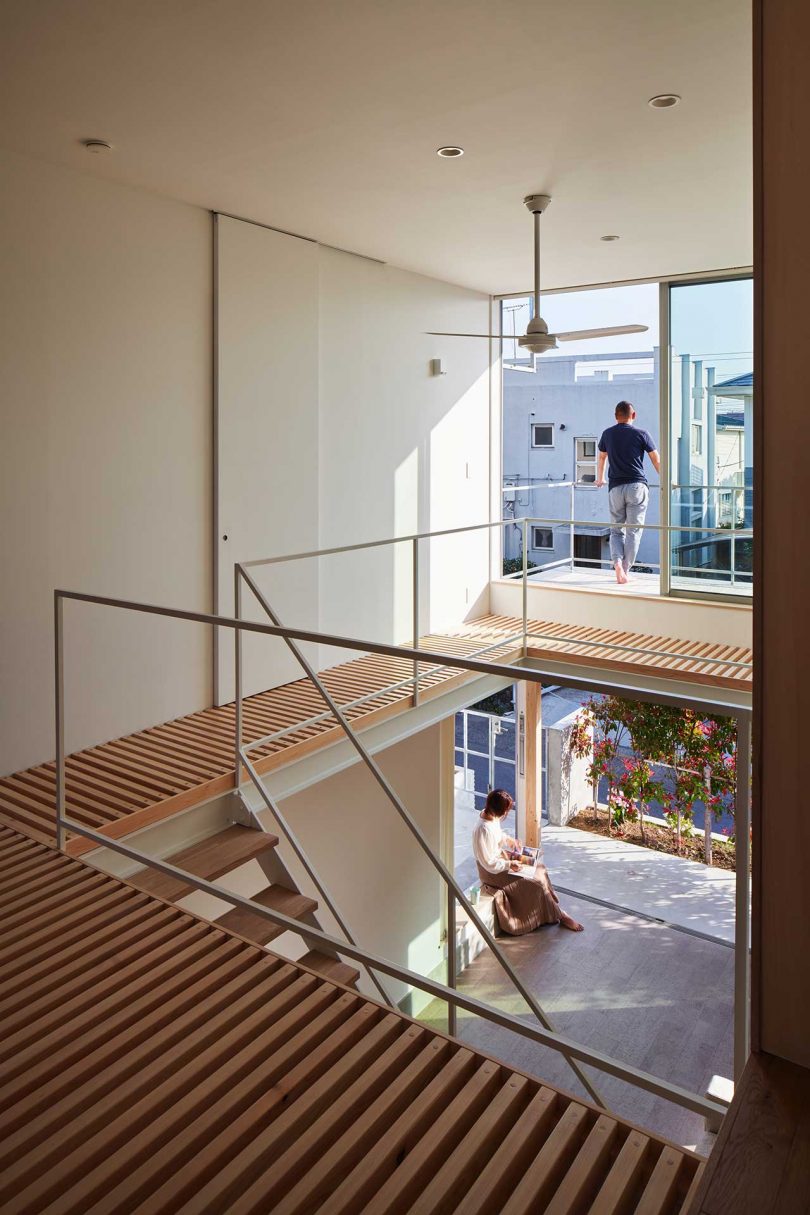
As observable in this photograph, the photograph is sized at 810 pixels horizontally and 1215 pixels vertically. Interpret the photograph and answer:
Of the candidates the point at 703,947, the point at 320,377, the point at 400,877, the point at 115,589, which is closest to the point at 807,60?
the point at 115,589

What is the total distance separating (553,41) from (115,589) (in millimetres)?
2776

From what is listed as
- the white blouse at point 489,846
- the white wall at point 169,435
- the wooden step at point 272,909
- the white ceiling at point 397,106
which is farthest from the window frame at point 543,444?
the wooden step at point 272,909

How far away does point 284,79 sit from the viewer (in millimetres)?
2910

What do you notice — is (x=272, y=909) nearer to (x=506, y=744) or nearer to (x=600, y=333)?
(x=600, y=333)

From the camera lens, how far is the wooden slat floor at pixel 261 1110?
1.40 meters

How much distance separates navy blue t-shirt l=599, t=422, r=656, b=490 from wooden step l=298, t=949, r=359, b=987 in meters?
→ 4.53

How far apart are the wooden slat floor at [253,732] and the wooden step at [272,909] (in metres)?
0.54

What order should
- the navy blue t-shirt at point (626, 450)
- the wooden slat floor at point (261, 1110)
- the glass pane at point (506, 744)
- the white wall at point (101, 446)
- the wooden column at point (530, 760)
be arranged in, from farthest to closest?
1. the glass pane at point (506, 744)
2. the wooden column at point (530, 760)
3. the navy blue t-shirt at point (626, 450)
4. the white wall at point (101, 446)
5. the wooden slat floor at point (261, 1110)

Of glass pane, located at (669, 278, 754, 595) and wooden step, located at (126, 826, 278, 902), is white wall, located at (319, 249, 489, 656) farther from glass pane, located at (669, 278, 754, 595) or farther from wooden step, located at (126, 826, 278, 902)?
wooden step, located at (126, 826, 278, 902)

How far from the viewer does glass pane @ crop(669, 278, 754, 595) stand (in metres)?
6.07

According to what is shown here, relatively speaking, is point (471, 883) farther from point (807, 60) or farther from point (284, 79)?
point (807, 60)

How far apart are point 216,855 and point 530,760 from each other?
4.40 metres

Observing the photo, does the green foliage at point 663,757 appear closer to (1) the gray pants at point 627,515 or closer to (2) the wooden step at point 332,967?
(1) the gray pants at point 627,515

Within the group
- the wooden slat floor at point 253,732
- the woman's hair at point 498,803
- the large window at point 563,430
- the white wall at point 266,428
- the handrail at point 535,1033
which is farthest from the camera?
the large window at point 563,430
